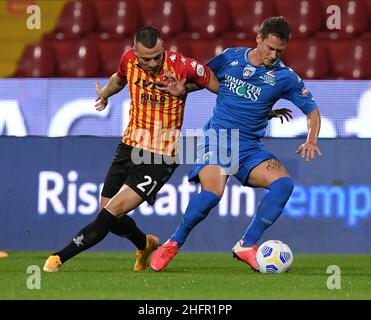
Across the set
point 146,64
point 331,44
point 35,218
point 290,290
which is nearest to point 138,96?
point 146,64

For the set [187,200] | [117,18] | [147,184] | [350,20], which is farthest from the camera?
[117,18]

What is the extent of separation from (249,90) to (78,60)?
4.19 m

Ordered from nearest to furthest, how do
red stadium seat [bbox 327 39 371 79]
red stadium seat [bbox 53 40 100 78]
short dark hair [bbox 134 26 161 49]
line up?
short dark hair [bbox 134 26 161 49], red stadium seat [bbox 327 39 371 79], red stadium seat [bbox 53 40 100 78]

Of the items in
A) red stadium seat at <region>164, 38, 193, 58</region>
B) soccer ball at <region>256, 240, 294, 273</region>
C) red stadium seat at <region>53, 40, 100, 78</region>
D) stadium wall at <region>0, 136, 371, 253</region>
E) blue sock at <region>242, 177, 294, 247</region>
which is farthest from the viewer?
red stadium seat at <region>53, 40, 100, 78</region>

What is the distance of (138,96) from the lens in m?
7.44

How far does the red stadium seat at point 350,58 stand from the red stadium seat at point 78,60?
8.15 feet

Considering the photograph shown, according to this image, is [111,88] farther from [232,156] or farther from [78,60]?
[78,60]

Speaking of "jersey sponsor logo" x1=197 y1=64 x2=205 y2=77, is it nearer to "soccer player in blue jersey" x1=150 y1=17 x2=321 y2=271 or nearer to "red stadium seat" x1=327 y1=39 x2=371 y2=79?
"soccer player in blue jersey" x1=150 y1=17 x2=321 y2=271

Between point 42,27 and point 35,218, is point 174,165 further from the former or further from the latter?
point 42,27

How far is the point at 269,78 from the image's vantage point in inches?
300

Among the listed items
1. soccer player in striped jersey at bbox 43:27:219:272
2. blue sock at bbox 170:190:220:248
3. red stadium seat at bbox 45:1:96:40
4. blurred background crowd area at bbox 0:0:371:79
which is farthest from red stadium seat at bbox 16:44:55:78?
blue sock at bbox 170:190:220:248

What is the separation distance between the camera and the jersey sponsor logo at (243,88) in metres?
7.65

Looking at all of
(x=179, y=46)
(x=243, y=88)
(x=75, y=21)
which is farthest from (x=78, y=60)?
(x=243, y=88)

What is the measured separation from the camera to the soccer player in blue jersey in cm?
746
